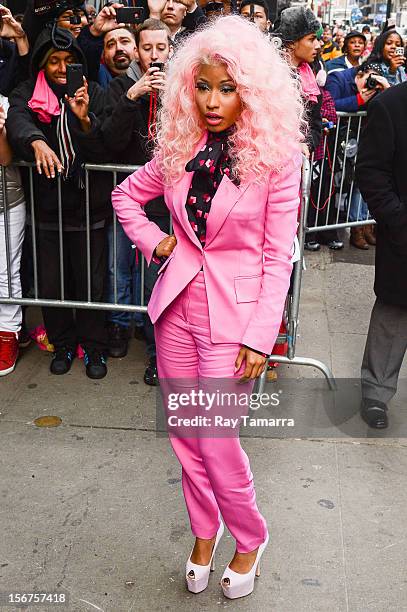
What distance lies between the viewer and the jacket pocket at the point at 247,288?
260 cm

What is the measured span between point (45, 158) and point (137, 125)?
0.60 meters

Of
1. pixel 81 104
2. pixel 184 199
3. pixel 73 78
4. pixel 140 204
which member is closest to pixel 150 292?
pixel 81 104

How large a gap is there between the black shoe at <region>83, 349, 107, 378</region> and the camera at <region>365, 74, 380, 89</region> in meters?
3.56

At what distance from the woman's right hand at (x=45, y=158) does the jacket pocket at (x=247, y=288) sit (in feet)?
6.55

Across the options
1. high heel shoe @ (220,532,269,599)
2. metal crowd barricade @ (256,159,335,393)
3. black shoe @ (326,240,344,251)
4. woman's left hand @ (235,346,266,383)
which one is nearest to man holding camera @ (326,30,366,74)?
black shoe @ (326,240,344,251)

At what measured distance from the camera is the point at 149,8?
18.1 ft

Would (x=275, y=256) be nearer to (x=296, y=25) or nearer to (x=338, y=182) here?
(x=296, y=25)

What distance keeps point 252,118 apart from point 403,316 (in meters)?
2.01

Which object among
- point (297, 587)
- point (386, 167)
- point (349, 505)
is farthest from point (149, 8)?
point (297, 587)

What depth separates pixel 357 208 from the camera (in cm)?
741

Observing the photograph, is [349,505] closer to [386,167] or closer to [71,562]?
[71,562]

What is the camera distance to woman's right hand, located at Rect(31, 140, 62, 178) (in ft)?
13.9

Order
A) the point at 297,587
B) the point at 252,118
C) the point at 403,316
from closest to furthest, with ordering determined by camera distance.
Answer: the point at 252,118 < the point at 297,587 < the point at 403,316

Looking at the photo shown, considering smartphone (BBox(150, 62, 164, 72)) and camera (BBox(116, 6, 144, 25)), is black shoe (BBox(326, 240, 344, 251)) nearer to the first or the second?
camera (BBox(116, 6, 144, 25))
